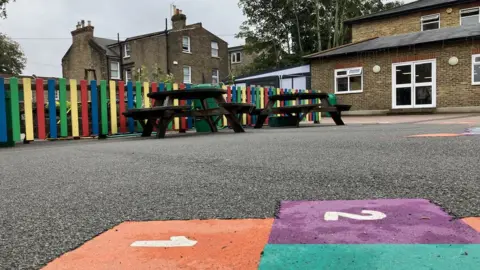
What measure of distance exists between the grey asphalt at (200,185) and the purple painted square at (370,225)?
0.44 feet

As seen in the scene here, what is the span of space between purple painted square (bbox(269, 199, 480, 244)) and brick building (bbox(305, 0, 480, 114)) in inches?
681

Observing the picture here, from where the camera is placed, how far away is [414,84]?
59.5 ft

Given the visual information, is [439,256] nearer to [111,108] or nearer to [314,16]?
[111,108]

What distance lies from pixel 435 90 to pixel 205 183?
57.3 ft

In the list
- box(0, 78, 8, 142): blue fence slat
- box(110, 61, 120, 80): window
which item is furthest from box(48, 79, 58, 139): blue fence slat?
box(110, 61, 120, 80): window

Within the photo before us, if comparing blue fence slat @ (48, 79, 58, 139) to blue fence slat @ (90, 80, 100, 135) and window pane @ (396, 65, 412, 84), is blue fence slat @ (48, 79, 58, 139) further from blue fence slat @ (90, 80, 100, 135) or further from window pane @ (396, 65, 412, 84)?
window pane @ (396, 65, 412, 84)

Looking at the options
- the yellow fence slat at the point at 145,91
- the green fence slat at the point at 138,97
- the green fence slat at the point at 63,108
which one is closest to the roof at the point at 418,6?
the yellow fence slat at the point at 145,91

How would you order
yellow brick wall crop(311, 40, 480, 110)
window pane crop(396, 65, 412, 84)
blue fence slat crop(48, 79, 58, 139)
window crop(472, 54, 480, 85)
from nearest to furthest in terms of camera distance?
blue fence slat crop(48, 79, 58, 139), window crop(472, 54, 480, 85), yellow brick wall crop(311, 40, 480, 110), window pane crop(396, 65, 412, 84)

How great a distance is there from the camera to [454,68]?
17219 mm

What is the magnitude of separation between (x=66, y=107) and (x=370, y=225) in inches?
267

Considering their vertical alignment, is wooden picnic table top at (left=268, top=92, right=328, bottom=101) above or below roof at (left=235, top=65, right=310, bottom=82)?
below

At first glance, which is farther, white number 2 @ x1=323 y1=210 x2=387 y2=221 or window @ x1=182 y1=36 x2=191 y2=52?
window @ x1=182 y1=36 x2=191 y2=52

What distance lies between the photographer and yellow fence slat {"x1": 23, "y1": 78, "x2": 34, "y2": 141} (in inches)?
262

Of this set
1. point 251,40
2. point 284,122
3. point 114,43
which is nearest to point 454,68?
point 284,122
